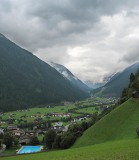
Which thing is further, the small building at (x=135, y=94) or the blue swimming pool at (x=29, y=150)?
the small building at (x=135, y=94)

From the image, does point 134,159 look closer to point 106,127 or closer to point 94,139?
point 94,139

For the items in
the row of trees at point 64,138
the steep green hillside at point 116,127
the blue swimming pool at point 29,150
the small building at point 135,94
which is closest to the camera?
the steep green hillside at point 116,127

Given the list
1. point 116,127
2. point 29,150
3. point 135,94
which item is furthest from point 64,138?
point 135,94

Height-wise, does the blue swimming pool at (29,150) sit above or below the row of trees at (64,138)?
below

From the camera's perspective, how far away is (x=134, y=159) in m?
43.1

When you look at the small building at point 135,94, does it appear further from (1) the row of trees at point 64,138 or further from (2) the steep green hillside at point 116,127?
(1) the row of trees at point 64,138

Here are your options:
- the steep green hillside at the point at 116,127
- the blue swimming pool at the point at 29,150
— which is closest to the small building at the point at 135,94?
the steep green hillside at the point at 116,127

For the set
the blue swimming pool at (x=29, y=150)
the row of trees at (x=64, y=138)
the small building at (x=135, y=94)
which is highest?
the small building at (x=135, y=94)

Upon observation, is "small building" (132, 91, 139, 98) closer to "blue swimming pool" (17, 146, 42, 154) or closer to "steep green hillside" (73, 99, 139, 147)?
"steep green hillside" (73, 99, 139, 147)

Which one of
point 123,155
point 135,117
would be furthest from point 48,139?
point 123,155

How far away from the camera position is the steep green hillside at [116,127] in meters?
88.8

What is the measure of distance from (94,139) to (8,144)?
50.0 metres

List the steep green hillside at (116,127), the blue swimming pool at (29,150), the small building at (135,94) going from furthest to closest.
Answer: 1. the small building at (135,94)
2. the blue swimming pool at (29,150)
3. the steep green hillside at (116,127)

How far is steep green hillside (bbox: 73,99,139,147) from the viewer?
3494 inches
